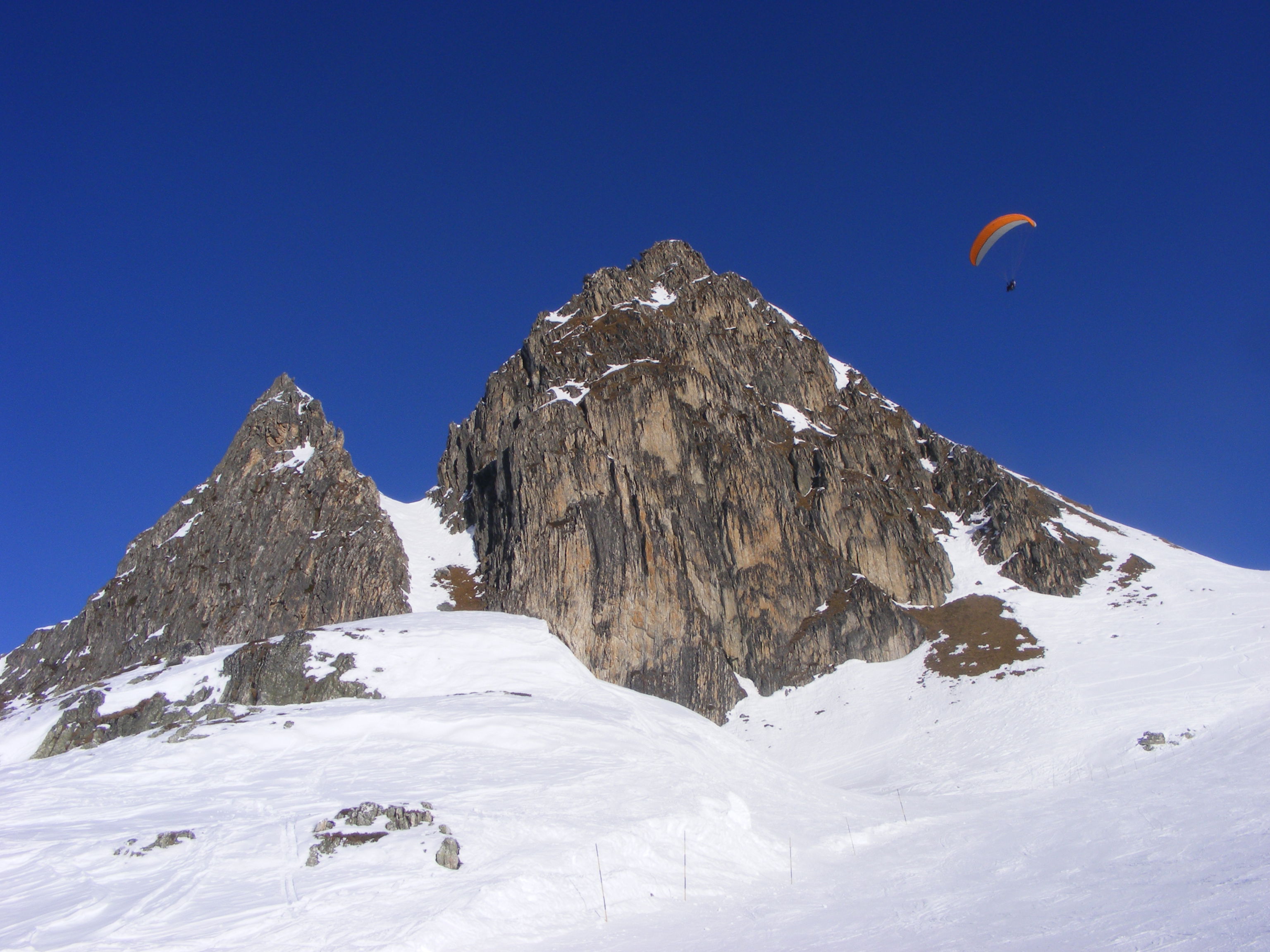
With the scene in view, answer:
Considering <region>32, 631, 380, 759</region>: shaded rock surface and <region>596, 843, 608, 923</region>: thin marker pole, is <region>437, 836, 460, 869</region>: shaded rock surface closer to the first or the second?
<region>596, 843, 608, 923</region>: thin marker pole

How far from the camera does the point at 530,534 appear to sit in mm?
60719

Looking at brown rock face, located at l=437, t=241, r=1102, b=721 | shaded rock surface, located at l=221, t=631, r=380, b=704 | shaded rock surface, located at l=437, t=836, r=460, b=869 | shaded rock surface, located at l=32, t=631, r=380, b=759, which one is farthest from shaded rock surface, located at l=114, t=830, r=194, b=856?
brown rock face, located at l=437, t=241, r=1102, b=721

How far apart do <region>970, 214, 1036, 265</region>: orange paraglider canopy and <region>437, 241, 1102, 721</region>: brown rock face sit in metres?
31.1

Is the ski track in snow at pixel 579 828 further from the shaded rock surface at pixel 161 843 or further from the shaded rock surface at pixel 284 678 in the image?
the shaded rock surface at pixel 284 678

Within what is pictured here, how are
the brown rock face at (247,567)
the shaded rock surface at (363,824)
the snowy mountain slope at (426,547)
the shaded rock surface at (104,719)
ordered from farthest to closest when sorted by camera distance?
the snowy mountain slope at (426,547)
the brown rock face at (247,567)
the shaded rock surface at (104,719)
the shaded rock surface at (363,824)

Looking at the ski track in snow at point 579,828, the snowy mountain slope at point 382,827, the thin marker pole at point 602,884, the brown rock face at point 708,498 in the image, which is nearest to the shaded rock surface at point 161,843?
the snowy mountain slope at point 382,827

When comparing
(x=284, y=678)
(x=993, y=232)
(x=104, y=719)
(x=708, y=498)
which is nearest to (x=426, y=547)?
(x=708, y=498)

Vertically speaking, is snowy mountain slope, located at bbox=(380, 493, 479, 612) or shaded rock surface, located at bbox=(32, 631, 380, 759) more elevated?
snowy mountain slope, located at bbox=(380, 493, 479, 612)

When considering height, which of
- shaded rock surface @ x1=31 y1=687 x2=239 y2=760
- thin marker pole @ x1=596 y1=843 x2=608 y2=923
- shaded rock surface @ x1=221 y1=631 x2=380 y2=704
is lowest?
thin marker pole @ x1=596 y1=843 x2=608 y2=923

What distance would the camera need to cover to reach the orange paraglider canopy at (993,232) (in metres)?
42.2

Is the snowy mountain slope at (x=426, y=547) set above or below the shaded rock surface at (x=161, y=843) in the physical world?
above

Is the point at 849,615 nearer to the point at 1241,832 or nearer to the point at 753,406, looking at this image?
the point at 753,406

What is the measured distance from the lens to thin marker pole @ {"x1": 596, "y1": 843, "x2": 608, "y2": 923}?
15242mm

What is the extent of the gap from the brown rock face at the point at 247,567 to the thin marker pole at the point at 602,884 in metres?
42.5
